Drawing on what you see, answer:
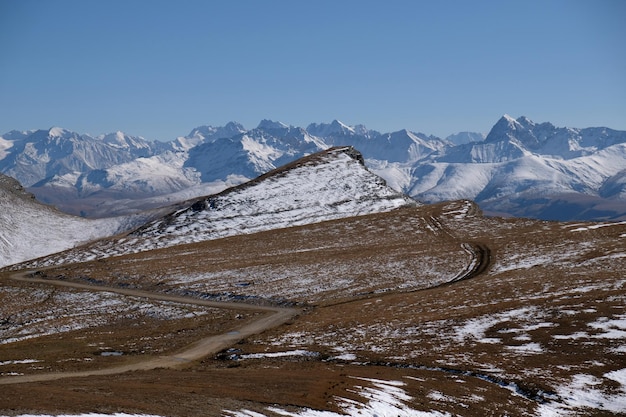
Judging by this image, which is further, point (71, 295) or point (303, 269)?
point (303, 269)

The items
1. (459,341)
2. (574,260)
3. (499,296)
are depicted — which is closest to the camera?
(459,341)

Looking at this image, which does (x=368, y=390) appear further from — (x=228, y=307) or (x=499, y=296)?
(x=228, y=307)

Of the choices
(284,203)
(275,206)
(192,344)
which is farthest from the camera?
(284,203)

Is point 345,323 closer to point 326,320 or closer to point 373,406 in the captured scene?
point 326,320

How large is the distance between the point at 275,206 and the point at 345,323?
98002 millimetres

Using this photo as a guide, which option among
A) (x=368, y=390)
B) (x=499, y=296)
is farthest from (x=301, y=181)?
(x=368, y=390)

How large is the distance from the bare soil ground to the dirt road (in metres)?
1.16

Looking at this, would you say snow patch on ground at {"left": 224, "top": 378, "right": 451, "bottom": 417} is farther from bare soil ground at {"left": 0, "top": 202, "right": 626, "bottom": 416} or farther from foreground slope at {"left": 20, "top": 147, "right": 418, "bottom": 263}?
foreground slope at {"left": 20, "top": 147, "right": 418, "bottom": 263}

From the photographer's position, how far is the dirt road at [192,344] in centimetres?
4199

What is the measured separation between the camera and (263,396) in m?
33.0

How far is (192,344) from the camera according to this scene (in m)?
55.2

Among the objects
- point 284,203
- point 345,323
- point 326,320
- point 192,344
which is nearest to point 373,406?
point 345,323

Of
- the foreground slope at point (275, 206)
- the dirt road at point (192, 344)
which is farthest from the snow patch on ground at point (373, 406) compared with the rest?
the foreground slope at point (275, 206)

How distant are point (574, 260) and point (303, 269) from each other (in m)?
38.3
